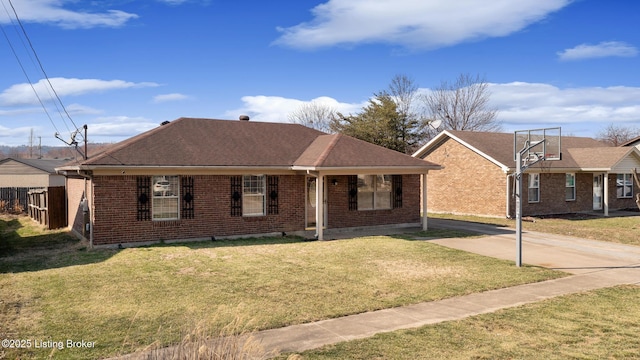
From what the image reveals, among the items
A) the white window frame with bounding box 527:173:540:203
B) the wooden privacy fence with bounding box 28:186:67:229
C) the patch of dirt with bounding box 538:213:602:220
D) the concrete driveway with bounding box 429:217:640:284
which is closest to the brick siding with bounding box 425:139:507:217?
the white window frame with bounding box 527:173:540:203

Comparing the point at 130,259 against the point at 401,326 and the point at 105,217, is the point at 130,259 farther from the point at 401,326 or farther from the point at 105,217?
the point at 401,326

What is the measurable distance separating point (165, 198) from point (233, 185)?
2.44 m

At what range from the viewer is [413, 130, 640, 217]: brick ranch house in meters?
24.5

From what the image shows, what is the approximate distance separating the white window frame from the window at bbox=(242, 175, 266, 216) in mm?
15465

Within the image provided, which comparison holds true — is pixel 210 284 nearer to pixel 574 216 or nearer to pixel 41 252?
pixel 41 252

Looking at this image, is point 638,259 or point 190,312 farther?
point 638,259

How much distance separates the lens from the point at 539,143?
12391 mm

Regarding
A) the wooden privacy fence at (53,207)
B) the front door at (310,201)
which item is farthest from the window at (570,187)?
the wooden privacy fence at (53,207)

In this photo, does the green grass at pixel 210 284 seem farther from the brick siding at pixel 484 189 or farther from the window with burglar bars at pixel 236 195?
the brick siding at pixel 484 189

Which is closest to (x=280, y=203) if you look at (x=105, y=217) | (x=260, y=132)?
(x=260, y=132)

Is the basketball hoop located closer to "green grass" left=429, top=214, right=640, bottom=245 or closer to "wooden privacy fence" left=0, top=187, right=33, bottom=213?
"green grass" left=429, top=214, right=640, bottom=245

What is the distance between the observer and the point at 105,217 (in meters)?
14.6

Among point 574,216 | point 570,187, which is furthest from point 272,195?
point 570,187

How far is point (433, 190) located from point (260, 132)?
13.2 m
